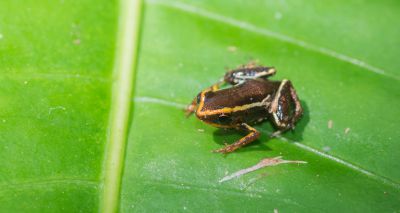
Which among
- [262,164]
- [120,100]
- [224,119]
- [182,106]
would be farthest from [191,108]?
[262,164]

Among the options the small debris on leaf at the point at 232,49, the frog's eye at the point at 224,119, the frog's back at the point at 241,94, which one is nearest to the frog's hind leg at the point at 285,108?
the frog's back at the point at 241,94

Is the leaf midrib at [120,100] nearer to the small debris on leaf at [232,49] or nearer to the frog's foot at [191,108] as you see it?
the frog's foot at [191,108]

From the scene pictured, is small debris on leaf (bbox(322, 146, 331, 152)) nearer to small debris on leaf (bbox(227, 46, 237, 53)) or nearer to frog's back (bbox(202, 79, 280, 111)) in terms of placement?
frog's back (bbox(202, 79, 280, 111))

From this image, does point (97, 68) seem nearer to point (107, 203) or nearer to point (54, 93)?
point (54, 93)

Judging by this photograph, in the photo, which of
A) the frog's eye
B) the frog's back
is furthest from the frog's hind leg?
the frog's eye

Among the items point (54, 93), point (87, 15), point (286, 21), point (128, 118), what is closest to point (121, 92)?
point (128, 118)

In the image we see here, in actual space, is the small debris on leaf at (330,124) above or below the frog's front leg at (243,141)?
above

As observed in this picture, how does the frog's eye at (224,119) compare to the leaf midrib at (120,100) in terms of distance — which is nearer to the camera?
the leaf midrib at (120,100)
